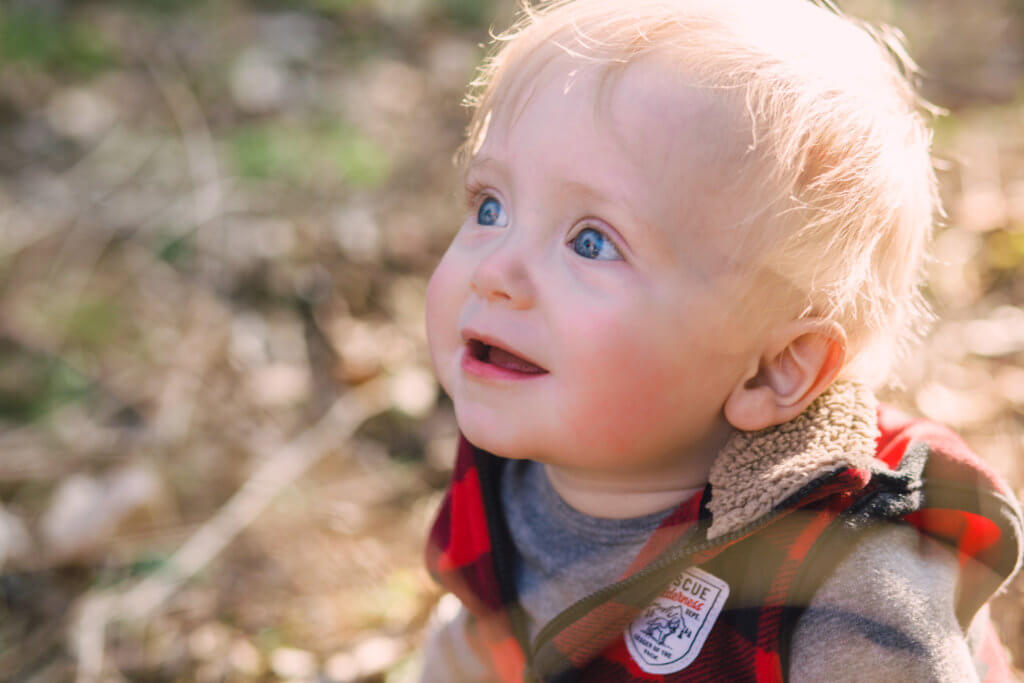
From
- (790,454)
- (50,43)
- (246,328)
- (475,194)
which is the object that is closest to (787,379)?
(790,454)

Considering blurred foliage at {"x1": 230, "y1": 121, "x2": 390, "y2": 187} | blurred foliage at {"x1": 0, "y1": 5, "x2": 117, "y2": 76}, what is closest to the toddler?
blurred foliage at {"x1": 230, "y1": 121, "x2": 390, "y2": 187}

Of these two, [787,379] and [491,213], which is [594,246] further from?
[787,379]

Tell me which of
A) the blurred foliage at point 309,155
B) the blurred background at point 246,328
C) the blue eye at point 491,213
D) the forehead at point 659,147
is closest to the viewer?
the forehead at point 659,147

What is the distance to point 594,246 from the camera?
1066mm

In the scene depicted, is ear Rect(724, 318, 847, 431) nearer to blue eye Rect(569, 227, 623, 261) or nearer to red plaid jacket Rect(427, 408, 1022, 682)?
red plaid jacket Rect(427, 408, 1022, 682)

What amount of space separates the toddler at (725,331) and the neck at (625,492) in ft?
0.06

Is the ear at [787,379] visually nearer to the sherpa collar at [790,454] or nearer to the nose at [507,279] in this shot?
the sherpa collar at [790,454]

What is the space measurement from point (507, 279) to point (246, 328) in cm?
170

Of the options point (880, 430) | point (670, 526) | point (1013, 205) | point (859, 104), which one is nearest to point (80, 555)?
point (670, 526)

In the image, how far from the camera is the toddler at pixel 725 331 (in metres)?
1.02

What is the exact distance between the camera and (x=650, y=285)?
1.04 metres

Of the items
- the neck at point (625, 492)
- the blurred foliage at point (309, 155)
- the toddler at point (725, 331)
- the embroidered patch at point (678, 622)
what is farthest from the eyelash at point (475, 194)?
the blurred foliage at point (309, 155)

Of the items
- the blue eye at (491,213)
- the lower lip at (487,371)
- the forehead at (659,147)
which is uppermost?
the forehead at (659,147)

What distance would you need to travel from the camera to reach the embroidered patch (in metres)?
1.11
